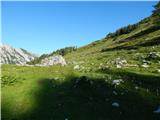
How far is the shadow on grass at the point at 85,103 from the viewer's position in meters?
30.8

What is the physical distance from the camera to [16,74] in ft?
140

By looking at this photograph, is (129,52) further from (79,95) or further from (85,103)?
(85,103)

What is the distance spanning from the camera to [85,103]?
109ft

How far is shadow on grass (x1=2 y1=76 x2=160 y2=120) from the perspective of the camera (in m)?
30.8

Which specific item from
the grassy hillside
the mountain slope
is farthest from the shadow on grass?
the mountain slope

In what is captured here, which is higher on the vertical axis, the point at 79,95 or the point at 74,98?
the point at 79,95

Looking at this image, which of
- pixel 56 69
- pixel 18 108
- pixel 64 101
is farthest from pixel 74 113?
pixel 56 69

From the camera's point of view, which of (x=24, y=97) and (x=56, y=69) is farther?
(x=56, y=69)

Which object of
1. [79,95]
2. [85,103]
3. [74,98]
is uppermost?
[79,95]

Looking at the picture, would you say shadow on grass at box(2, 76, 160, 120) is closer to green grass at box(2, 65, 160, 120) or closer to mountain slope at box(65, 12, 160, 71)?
green grass at box(2, 65, 160, 120)

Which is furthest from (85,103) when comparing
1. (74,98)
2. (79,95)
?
(79,95)

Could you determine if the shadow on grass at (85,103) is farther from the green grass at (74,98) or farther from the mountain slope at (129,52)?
the mountain slope at (129,52)

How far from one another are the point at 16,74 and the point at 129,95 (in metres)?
14.5

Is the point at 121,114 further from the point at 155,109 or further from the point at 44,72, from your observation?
the point at 44,72
